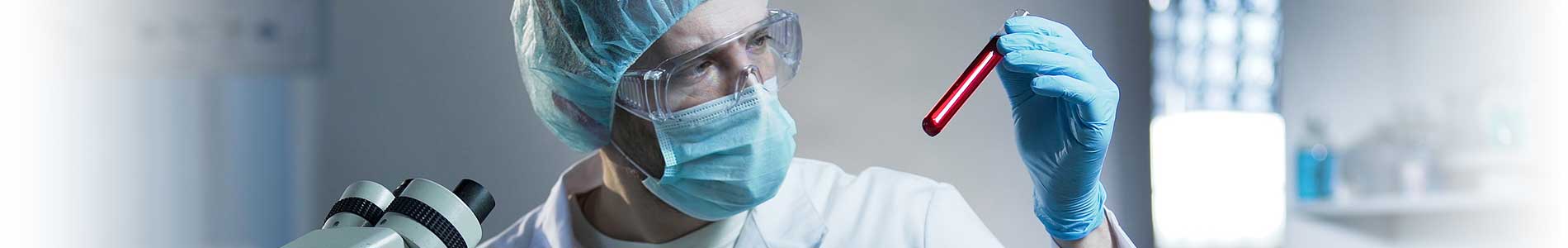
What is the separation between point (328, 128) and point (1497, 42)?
7.02 ft

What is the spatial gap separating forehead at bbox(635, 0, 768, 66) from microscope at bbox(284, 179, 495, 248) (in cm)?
30

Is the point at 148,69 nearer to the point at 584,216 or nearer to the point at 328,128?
the point at 328,128

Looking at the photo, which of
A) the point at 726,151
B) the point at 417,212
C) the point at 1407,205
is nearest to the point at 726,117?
the point at 726,151

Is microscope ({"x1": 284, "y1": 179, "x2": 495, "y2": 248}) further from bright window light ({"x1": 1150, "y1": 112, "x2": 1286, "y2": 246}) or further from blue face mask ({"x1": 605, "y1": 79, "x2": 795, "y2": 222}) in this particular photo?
bright window light ({"x1": 1150, "y1": 112, "x2": 1286, "y2": 246})

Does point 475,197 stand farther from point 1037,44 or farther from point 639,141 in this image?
point 1037,44

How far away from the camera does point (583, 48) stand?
1029mm

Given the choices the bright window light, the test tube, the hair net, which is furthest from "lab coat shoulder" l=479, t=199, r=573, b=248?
the bright window light

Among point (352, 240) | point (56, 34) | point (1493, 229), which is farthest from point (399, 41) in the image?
point (1493, 229)

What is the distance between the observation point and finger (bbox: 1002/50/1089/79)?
34.9 inches

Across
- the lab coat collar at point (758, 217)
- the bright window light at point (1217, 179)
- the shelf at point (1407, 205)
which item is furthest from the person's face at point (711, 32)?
the shelf at point (1407, 205)

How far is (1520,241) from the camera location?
6.55 feet

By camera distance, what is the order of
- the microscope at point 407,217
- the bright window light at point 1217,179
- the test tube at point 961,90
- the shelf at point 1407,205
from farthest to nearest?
1. the shelf at point 1407,205
2. the bright window light at point 1217,179
3. the test tube at point 961,90
4. the microscope at point 407,217

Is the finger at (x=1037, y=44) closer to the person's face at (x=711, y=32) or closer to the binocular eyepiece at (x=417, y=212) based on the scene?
the person's face at (x=711, y=32)

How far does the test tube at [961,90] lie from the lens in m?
0.84
